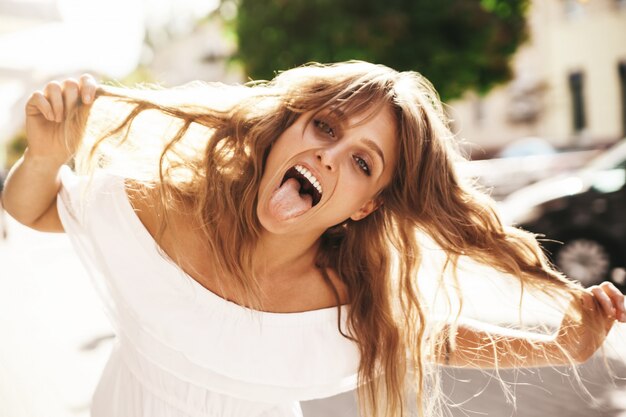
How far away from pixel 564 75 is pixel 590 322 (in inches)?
981

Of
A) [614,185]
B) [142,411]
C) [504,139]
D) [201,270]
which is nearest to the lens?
[142,411]

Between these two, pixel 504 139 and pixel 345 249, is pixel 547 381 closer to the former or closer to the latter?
pixel 345 249

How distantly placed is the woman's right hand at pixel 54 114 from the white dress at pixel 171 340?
0.14 meters

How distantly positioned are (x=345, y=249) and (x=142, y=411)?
1.02 metres

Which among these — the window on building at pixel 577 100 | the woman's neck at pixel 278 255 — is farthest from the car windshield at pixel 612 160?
the window on building at pixel 577 100

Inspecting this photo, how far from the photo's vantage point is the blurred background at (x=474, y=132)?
4.27 meters

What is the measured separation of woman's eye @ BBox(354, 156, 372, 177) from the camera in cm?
221

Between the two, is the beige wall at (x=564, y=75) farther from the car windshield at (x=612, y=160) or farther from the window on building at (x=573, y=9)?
the car windshield at (x=612, y=160)

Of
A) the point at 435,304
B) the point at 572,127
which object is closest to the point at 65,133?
the point at 435,304

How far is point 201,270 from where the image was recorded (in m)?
2.09

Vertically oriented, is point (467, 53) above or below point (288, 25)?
below

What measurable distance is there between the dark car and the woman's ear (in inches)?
160

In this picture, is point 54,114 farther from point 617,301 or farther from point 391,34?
point 391,34

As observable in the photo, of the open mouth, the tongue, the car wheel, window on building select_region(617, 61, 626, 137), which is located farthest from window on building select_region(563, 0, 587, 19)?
the tongue
